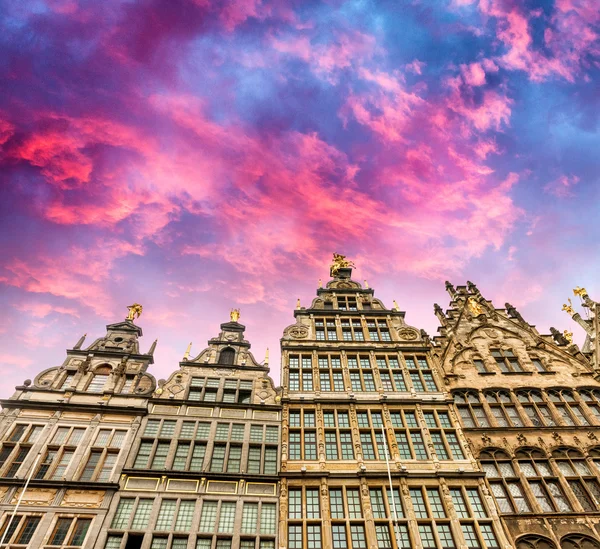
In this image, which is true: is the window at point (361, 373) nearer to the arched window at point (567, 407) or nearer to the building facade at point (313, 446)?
the building facade at point (313, 446)

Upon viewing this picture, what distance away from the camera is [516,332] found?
34.2 m

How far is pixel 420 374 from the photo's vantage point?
2958cm

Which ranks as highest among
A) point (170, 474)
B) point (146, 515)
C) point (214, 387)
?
point (214, 387)

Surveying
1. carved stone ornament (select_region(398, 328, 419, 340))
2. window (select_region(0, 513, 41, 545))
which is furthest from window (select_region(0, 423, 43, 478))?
carved stone ornament (select_region(398, 328, 419, 340))

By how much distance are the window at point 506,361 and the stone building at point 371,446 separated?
215 inches

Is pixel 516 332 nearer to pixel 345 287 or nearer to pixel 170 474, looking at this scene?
pixel 345 287

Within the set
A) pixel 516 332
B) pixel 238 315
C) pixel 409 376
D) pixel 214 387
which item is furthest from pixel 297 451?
pixel 516 332

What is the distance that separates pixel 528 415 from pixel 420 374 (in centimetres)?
745

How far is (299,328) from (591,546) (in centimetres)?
2186

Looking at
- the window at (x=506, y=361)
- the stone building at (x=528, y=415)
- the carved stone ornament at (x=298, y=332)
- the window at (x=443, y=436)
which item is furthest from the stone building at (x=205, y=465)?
the window at (x=506, y=361)

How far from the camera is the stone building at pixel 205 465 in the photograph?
65.2 feet

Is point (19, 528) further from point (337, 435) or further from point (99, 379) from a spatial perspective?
point (337, 435)

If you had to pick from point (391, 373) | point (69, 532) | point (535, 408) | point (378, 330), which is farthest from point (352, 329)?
point (69, 532)

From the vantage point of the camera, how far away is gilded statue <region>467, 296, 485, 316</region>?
36.3 meters
